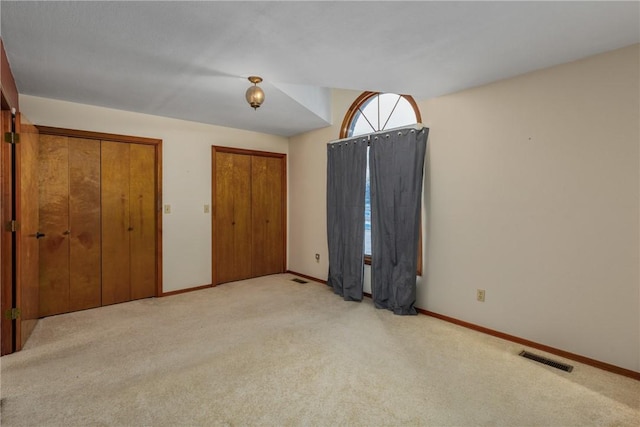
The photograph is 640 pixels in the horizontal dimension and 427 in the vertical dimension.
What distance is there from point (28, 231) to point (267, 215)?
2.83 meters

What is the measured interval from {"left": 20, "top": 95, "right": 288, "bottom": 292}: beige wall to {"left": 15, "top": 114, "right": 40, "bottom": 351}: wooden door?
0.86m

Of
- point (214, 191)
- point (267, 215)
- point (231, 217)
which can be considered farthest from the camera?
point (267, 215)

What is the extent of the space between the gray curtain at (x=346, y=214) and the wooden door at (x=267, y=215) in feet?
3.84

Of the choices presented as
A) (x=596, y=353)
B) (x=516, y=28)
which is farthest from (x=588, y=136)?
(x=596, y=353)

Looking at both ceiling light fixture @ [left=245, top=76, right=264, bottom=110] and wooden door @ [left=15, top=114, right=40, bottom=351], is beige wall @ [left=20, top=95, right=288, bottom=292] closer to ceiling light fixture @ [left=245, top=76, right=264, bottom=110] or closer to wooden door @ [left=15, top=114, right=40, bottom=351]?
wooden door @ [left=15, top=114, right=40, bottom=351]

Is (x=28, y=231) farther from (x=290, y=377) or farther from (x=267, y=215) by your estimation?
(x=267, y=215)

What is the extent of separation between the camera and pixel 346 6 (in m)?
1.67

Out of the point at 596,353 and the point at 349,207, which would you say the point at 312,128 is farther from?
the point at 596,353

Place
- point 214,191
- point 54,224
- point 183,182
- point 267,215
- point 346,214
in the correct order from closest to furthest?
point 54,224
point 346,214
point 183,182
point 214,191
point 267,215

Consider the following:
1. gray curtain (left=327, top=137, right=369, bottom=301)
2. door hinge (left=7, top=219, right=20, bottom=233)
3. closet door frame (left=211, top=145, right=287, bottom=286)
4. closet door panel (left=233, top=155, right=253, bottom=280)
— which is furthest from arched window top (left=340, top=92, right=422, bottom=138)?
door hinge (left=7, top=219, right=20, bottom=233)

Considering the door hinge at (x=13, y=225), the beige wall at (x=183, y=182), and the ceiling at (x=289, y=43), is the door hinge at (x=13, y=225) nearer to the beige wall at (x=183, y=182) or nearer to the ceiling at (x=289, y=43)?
the ceiling at (x=289, y=43)

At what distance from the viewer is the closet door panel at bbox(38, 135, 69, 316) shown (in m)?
3.28

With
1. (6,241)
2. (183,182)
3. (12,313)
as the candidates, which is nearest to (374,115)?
(183,182)

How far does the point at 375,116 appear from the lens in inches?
153
